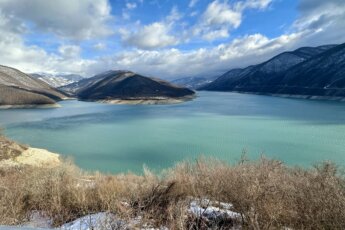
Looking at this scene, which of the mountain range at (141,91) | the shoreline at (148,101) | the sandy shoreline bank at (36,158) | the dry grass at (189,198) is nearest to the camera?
the dry grass at (189,198)

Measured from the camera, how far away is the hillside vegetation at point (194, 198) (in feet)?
18.5

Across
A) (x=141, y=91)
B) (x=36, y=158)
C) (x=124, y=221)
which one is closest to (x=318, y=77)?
(x=141, y=91)

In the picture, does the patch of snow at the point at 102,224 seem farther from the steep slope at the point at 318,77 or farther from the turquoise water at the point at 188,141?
the steep slope at the point at 318,77

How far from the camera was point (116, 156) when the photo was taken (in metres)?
33.7

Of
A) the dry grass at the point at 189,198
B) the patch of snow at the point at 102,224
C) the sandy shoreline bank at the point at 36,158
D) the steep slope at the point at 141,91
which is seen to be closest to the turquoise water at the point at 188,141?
the sandy shoreline bank at the point at 36,158

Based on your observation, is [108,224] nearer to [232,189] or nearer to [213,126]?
[232,189]

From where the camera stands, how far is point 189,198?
24.7 ft


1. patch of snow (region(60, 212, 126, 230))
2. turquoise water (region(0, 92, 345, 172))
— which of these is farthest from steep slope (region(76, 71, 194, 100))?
patch of snow (region(60, 212, 126, 230))

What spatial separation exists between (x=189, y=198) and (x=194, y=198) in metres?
0.15

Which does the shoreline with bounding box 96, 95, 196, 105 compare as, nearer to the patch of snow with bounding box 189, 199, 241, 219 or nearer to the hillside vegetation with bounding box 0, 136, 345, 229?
the hillside vegetation with bounding box 0, 136, 345, 229

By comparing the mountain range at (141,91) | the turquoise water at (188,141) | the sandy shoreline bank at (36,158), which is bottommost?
the turquoise water at (188,141)

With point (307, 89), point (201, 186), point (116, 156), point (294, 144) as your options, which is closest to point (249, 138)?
point (294, 144)

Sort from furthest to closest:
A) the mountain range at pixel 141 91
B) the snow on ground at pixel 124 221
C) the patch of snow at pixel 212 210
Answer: the mountain range at pixel 141 91
the patch of snow at pixel 212 210
the snow on ground at pixel 124 221

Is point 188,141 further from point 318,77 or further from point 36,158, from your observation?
point 318,77
